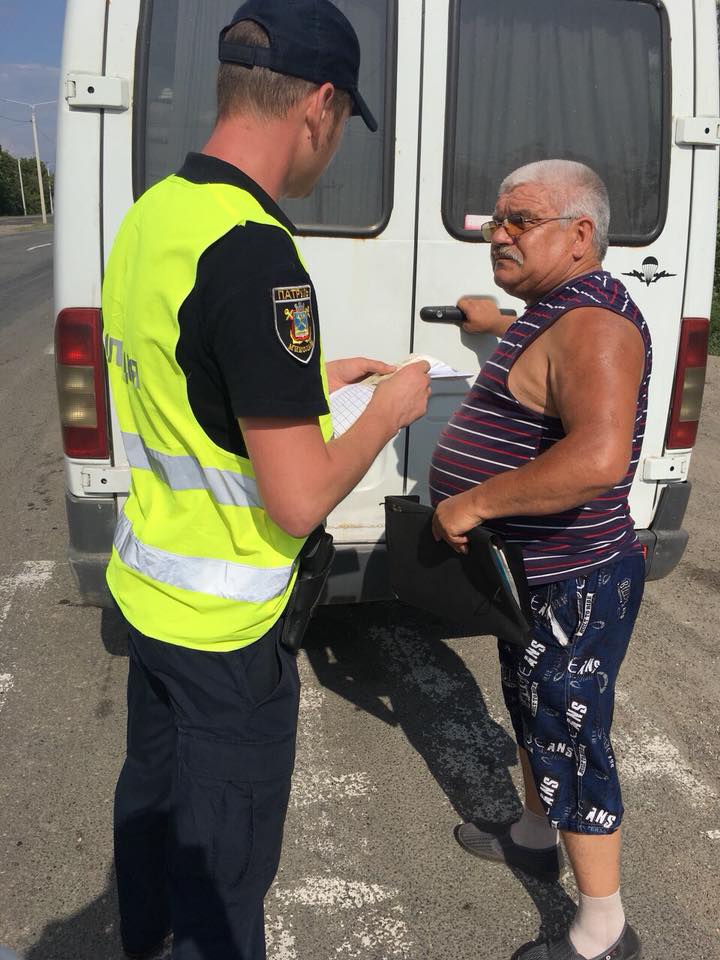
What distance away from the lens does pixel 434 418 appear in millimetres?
2998

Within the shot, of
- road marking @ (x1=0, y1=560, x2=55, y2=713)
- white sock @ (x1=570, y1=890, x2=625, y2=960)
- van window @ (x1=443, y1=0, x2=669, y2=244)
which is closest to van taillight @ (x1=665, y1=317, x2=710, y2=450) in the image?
van window @ (x1=443, y1=0, x2=669, y2=244)

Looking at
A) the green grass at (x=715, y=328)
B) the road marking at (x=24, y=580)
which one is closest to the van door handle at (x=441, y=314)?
the road marking at (x=24, y=580)

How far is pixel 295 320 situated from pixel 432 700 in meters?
2.36

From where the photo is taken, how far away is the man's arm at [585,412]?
5.78ft

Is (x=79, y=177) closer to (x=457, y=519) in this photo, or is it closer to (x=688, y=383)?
(x=457, y=519)

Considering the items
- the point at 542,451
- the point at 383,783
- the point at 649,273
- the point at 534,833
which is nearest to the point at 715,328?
the point at 649,273

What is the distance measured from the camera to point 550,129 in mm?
2846

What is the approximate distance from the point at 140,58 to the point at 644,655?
10.0 feet

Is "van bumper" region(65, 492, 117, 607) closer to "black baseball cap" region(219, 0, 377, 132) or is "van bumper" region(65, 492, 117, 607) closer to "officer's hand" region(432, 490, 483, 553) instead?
"officer's hand" region(432, 490, 483, 553)

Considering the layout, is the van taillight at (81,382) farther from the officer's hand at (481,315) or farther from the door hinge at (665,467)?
the door hinge at (665,467)

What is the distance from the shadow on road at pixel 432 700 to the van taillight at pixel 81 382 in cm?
139

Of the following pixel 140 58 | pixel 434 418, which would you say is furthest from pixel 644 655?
pixel 140 58

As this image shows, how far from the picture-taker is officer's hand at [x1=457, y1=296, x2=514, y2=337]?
2.82 meters

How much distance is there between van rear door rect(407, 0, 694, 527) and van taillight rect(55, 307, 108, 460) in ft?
3.46
